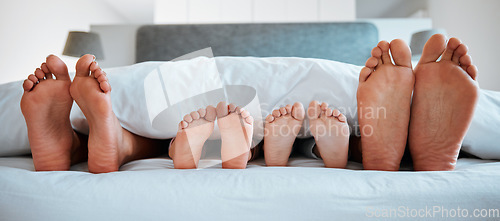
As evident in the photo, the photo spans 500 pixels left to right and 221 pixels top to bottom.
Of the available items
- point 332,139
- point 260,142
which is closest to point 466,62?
point 332,139

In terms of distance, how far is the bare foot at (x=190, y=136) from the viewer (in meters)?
0.62

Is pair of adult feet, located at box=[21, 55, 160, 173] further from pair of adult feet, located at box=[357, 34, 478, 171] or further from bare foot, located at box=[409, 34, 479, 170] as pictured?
bare foot, located at box=[409, 34, 479, 170]

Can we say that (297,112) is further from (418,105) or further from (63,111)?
(63,111)

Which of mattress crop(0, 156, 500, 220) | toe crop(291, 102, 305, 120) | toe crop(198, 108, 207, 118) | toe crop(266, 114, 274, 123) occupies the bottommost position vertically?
mattress crop(0, 156, 500, 220)

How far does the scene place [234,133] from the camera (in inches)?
25.1

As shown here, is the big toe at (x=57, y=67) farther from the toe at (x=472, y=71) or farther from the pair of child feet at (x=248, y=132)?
the toe at (x=472, y=71)

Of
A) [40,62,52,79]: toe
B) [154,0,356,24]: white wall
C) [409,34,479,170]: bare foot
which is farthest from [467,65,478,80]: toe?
[154,0,356,24]: white wall

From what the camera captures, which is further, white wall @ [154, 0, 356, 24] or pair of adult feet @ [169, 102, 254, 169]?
white wall @ [154, 0, 356, 24]

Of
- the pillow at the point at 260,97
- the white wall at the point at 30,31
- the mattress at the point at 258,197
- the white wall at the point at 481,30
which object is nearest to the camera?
the mattress at the point at 258,197

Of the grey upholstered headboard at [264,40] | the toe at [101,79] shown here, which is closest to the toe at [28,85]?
the toe at [101,79]

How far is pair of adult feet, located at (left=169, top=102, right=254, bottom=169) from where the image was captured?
620mm

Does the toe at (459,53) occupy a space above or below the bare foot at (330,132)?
above

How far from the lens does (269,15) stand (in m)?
2.80

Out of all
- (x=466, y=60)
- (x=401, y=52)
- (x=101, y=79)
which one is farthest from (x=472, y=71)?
(x=101, y=79)
